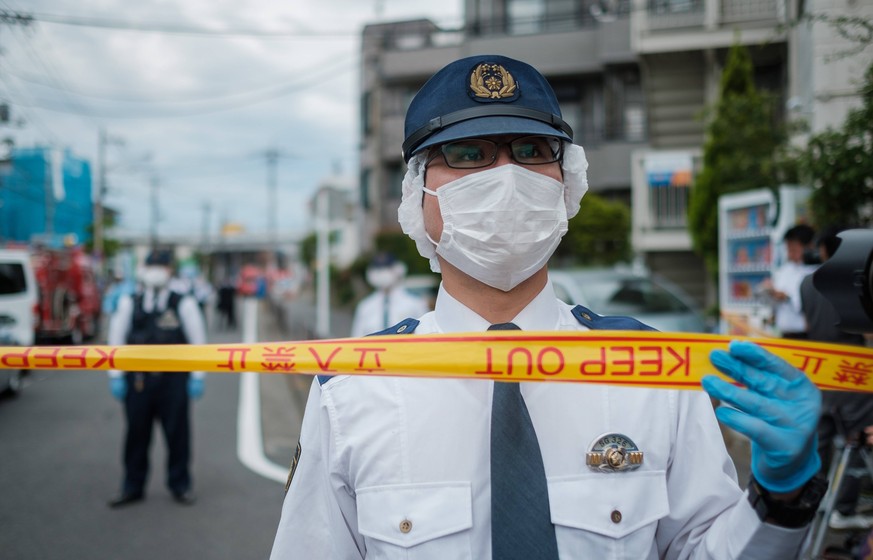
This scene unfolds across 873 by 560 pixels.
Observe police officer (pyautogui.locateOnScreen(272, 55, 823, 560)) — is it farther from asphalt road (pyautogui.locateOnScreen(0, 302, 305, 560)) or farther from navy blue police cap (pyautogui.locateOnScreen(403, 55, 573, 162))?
asphalt road (pyautogui.locateOnScreen(0, 302, 305, 560))

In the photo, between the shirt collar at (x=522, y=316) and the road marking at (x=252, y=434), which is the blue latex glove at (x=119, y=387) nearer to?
the road marking at (x=252, y=434)

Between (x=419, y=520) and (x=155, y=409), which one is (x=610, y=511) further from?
(x=155, y=409)

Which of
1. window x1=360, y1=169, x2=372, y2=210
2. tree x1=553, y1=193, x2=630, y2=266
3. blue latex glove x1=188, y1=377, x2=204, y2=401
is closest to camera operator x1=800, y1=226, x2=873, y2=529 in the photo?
blue latex glove x1=188, y1=377, x2=204, y2=401

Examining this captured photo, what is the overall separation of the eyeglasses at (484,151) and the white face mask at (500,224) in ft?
0.13

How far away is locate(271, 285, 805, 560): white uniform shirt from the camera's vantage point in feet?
4.99

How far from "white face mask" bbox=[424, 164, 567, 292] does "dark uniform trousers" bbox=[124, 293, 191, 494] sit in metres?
4.78

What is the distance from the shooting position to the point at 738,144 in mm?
11344

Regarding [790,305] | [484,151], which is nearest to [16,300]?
[790,305]

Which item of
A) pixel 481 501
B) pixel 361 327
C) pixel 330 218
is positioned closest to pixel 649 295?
pixel 361 327

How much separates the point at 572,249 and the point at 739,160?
303 inches

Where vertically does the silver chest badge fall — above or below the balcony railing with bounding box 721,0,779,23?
below

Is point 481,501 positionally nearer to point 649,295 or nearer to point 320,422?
point 320,422

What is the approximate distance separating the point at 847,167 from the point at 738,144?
23.2 feet

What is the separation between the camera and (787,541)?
4.13ft
